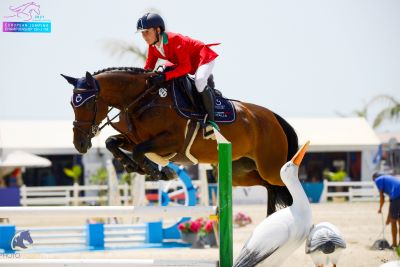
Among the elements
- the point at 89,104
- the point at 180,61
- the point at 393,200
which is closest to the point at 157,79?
the point at 180,61

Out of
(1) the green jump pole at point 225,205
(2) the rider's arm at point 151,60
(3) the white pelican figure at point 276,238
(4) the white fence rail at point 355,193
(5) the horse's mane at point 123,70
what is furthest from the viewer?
(4) the white fence rail at point 355,193

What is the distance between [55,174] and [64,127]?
6.99 feet

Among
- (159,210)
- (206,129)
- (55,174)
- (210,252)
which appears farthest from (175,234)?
(55,174)

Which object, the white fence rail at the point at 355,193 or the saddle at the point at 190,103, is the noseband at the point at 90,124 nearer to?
the saddle at the point at 190,103

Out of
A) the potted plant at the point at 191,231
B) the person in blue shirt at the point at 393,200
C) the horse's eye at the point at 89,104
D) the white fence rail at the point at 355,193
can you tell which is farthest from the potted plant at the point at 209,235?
the white fence rail at the point at 355,193

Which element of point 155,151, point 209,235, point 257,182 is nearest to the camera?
point 155,151

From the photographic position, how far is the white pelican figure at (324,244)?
3885 mm

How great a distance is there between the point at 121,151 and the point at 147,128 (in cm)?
34

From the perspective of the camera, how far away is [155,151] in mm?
5355

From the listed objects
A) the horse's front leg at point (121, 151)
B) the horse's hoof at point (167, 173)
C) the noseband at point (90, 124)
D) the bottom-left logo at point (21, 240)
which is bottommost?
the bottom-left logo at point (21, 240)

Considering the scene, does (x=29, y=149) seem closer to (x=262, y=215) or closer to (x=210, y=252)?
(x=262, y=215)

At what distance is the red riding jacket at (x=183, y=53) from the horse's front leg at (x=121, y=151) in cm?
68

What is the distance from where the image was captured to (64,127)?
83.0 ft

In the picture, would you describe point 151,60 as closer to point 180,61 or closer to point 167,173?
point 180,61
